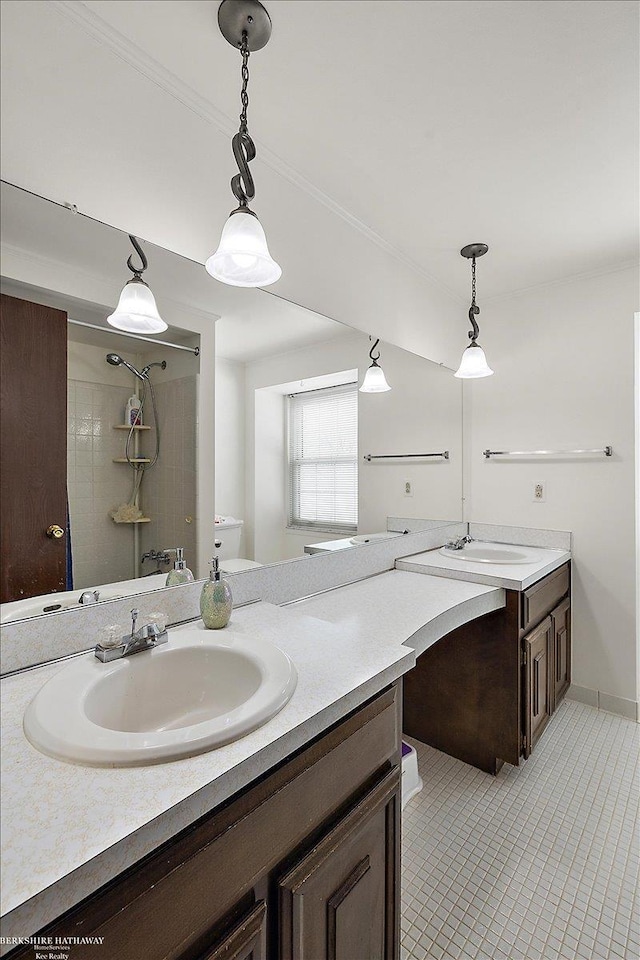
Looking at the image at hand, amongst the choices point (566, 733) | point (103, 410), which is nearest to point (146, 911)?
point (103, 410)

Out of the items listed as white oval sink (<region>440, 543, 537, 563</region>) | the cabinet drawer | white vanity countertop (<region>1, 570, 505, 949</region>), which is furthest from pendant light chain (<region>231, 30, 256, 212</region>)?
white oval sink (<region>440, 543, 537, 563</region>)

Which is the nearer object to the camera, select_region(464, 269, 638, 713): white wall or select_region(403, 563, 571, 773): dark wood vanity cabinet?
select_region(403, 563, 571, 773): dark wood vanity cabinet

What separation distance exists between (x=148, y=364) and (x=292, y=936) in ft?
4.12

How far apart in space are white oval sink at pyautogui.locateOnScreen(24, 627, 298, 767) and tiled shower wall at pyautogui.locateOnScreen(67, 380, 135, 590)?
0.23 meters

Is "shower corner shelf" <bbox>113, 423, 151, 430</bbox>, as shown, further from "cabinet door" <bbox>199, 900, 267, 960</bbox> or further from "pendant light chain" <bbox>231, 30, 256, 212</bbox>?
"cabinet door" <bbox>199, 900, 267, 960</bbox>

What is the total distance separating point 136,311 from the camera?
1220 mm

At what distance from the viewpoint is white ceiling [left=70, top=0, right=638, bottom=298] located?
1138mm

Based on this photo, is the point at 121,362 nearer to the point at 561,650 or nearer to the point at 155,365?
the point at 155,365

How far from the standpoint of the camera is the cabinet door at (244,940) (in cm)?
65

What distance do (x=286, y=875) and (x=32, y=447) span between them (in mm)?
986

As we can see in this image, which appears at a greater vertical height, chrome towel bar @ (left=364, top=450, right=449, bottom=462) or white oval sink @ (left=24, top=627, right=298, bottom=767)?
chrome towel bar @ (left=364, top=450, right=449, bottom=462)

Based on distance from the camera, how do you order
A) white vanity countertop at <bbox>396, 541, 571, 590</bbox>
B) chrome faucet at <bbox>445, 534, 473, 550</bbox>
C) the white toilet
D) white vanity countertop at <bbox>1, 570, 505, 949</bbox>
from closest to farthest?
white vanity countertop at <bbox>1, 570, 505, 949</bbox>
the white toilet
white vanity countertop at <bbox>396, 541, 571, 590</bbox>
chrome faucet at <bbox>445, 534, 473, 550</bbox>

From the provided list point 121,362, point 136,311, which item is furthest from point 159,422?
point 136,311

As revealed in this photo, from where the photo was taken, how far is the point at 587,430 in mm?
2500
